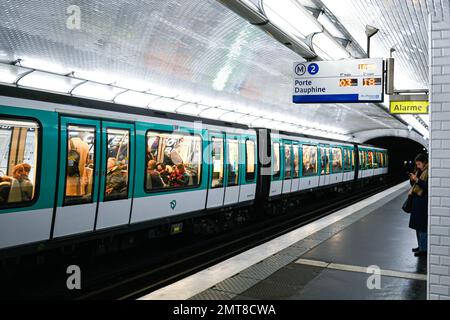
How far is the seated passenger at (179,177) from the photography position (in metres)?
7.52

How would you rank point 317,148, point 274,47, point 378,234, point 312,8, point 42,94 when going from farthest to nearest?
point 317,148
point 274,47
point 378,234
point 312,8
point 42,94

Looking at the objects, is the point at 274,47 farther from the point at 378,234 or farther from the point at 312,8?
the point at 378,234

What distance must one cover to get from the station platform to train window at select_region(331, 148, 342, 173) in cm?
869

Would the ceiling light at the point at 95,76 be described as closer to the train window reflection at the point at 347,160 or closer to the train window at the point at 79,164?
the train window at the point at 79,164

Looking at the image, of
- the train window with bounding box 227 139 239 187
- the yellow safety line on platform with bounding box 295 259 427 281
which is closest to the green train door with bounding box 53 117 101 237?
the yellow safety line on platform with bounding box 295 259 427 281

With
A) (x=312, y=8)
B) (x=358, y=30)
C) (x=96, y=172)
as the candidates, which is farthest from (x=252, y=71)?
(x=96, y=172)

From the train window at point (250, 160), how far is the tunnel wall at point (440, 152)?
6.47 m

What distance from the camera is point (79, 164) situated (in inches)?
223

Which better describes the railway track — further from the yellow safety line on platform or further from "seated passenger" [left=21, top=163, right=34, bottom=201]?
the yellow safety line on platform

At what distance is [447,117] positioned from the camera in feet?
11.9

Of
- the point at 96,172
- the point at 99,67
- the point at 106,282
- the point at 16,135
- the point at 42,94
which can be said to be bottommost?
the point at 106,282

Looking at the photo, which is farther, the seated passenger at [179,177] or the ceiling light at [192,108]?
the ceiling light at [192,108]

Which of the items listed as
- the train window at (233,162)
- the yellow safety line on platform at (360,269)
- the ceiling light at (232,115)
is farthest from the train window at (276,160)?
the ceiling light at (232,115)

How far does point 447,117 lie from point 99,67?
871 cm
